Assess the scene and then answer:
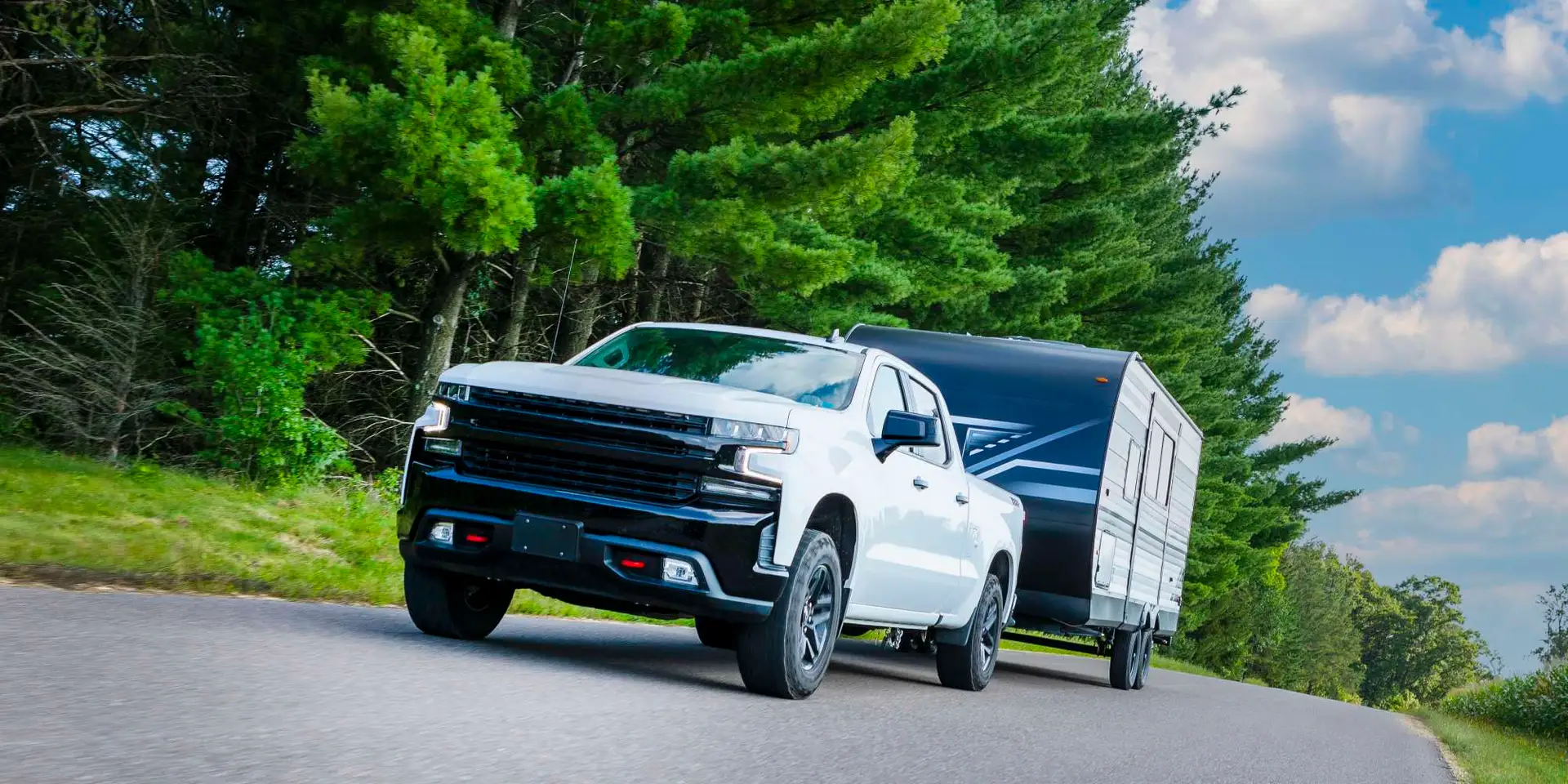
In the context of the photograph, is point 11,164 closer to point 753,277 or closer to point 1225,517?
point 753,277

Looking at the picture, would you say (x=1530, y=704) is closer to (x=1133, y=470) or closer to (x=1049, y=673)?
(x=1049, y=673)

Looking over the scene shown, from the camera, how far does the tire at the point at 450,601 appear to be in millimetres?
8914

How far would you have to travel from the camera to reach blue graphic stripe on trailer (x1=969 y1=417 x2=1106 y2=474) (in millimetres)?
13844

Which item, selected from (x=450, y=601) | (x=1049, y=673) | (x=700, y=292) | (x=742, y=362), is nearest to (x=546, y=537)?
(x=450, y=601)

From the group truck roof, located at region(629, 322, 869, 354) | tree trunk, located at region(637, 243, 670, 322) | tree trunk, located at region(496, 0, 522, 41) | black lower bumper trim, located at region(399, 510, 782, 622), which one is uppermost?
tree trunk, located at region(496, 0, 522, 41)

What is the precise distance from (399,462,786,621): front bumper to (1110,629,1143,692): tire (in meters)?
9.42

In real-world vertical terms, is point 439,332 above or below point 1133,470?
above

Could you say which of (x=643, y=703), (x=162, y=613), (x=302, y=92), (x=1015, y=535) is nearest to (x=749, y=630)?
(x=643, y=703)

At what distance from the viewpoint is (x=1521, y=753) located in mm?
15961

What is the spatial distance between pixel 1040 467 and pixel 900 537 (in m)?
4.62

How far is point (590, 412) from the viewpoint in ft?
26.5

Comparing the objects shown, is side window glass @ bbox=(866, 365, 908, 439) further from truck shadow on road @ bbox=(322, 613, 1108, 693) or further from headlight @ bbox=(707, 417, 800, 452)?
truck shadow on road @ bbox=(322, 613, 1108, 693)

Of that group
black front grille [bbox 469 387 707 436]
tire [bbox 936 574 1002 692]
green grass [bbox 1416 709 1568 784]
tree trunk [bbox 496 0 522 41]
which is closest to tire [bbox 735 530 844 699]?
black front grille [bbox 469 387 707 436]

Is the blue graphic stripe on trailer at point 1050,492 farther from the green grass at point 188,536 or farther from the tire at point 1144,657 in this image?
the tire at point 1144,657
